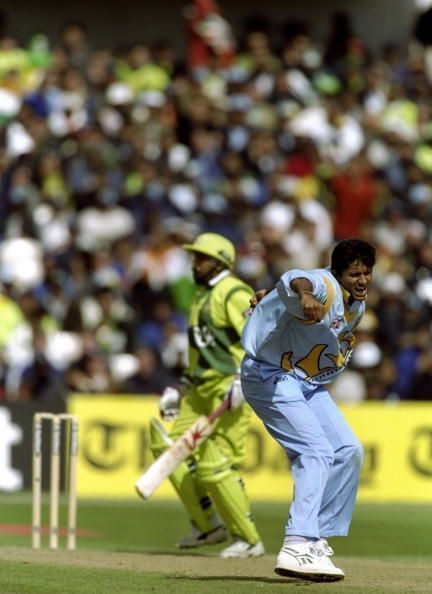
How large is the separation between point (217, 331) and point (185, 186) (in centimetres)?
970

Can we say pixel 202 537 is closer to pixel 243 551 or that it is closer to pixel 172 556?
pixel 243 551

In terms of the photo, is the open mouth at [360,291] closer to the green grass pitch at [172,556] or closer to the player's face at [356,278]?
the player's face at [356,278]

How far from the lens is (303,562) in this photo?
30.7ft

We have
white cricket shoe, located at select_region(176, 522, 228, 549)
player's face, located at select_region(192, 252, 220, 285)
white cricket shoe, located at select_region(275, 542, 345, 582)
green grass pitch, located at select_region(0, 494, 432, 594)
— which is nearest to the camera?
white cricket shoe, located at select_region(275, 542, 345, 582)

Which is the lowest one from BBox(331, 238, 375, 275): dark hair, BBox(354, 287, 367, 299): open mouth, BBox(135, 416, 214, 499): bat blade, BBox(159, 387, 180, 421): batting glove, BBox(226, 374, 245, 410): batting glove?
BBox(135, 416, 214, 499): bat blade

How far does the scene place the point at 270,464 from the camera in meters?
19.1

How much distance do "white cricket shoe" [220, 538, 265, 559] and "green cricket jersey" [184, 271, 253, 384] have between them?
4.18ft

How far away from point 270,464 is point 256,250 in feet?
10.3

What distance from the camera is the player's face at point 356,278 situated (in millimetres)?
9523

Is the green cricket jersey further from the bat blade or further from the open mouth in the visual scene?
the open mouth

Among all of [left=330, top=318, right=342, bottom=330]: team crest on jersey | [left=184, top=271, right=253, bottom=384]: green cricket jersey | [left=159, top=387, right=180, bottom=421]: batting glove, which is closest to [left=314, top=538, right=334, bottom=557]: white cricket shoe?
[left=330, top=318, right=342, bottom=330]: team crest on jersey

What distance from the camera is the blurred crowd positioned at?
2019 centimetres

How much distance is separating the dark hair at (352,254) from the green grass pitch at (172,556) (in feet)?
6.06

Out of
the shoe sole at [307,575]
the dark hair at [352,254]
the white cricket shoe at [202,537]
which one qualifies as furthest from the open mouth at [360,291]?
the white cricket shoe at [202,537]
